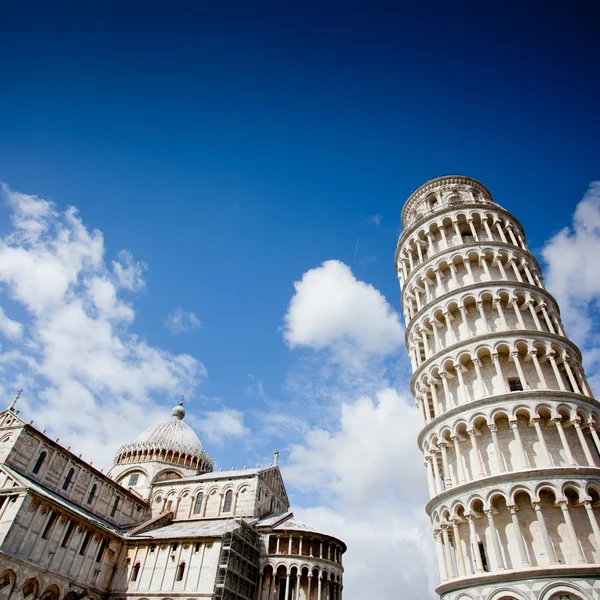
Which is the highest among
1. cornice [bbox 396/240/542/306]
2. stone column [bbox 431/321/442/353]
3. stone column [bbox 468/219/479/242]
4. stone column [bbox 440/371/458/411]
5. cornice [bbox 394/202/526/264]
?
cornice [bbox 394/202/526/264]

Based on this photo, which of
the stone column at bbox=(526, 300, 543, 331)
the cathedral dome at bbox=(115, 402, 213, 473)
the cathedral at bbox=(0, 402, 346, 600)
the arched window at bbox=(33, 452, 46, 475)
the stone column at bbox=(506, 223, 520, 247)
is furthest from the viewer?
the cathedral dome at bbox=(115, 402, 213, 473)

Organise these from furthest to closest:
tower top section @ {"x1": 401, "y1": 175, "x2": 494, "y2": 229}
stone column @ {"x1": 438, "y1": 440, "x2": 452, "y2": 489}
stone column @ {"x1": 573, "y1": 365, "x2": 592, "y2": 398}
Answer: tower top section @ {"x1": 401, "y1": 175, "x2": 494, "y2": 229} < stone column @ {"x1": 573, "y1": 365, "x2": 592, "y2": 398} < stone column @ {"x1": 438, "y1": 440, "x2": 452, "y2": 489}

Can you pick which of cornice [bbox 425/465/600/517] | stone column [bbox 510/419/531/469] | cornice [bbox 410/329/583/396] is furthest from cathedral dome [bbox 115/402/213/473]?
stone column [bbox 510/419/531/469]

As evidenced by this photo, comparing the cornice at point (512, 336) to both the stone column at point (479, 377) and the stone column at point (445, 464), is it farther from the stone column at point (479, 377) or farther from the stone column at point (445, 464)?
the stone column at point (445, 464)

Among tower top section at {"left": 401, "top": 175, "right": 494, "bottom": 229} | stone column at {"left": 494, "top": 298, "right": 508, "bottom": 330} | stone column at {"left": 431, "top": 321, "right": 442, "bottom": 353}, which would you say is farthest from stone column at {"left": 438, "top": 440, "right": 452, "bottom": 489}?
tower top section at {"left": 401, "top": 175, "right": 494, "bottom": 229}

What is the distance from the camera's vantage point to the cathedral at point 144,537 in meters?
26.1

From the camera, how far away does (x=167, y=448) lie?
46062 millimetres

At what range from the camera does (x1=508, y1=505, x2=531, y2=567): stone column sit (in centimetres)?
1609

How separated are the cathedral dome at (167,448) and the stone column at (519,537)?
3600 cm

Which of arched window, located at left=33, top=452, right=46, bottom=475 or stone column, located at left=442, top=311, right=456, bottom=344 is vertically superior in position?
stone column, located at left=442, top=311, right=456, bottom=344

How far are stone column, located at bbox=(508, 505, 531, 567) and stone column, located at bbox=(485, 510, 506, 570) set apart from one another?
0.71m

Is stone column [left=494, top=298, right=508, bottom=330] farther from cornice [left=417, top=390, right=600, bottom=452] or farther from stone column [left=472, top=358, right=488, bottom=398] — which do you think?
cornice [left=417, top=390, right=600, bottom=452]

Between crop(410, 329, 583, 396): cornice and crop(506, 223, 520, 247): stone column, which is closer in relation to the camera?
crop(410, 329, 583, 396): cornice

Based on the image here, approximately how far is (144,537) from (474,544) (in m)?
24.9
